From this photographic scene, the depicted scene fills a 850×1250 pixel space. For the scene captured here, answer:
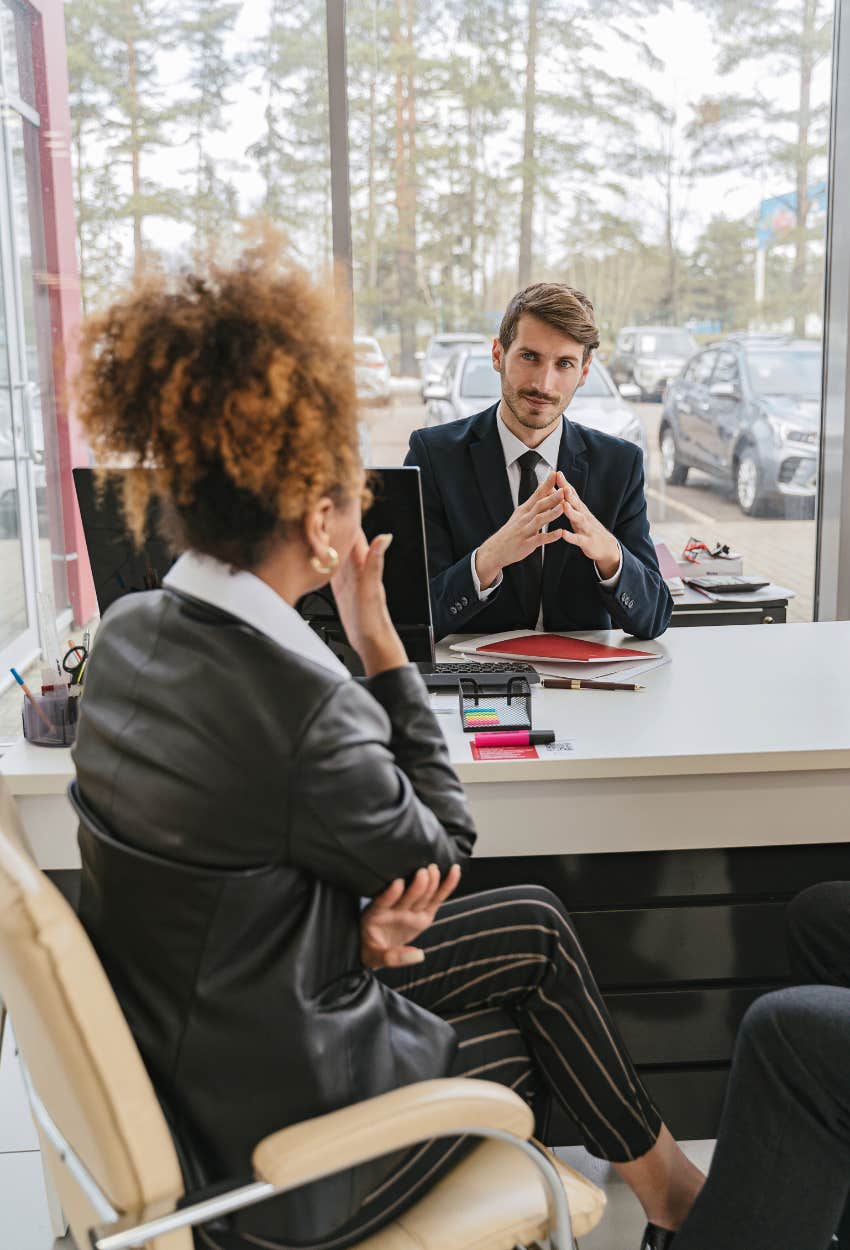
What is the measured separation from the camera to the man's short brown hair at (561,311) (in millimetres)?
2479

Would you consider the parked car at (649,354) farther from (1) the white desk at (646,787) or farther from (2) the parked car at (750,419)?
(1) the white desk at (646,787)

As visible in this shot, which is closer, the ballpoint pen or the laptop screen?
the laptop screen

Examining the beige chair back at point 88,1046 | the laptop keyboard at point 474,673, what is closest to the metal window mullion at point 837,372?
the laptop keyboard at point 474,673

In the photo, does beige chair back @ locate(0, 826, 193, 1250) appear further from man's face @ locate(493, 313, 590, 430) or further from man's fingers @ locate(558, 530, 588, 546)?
man's face @ locate(493, 313, 590, 430)

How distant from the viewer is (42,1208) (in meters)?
1.94

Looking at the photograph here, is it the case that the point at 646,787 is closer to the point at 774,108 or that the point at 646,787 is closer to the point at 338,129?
the point at 338,129

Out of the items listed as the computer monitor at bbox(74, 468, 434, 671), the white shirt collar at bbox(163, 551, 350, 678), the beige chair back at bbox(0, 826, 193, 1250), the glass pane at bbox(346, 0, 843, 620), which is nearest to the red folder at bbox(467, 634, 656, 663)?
the computer monitor at bbox(74, 468, 434, 671)

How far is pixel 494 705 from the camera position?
1962 millimetres

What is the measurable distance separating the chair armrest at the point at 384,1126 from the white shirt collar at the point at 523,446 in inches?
66.2

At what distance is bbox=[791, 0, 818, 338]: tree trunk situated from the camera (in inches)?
152

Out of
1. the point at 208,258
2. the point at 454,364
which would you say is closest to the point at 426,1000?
the point at 208,258

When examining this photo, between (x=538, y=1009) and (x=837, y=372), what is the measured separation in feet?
10.2

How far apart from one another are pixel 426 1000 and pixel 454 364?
2.93 metres

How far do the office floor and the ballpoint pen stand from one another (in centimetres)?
78
